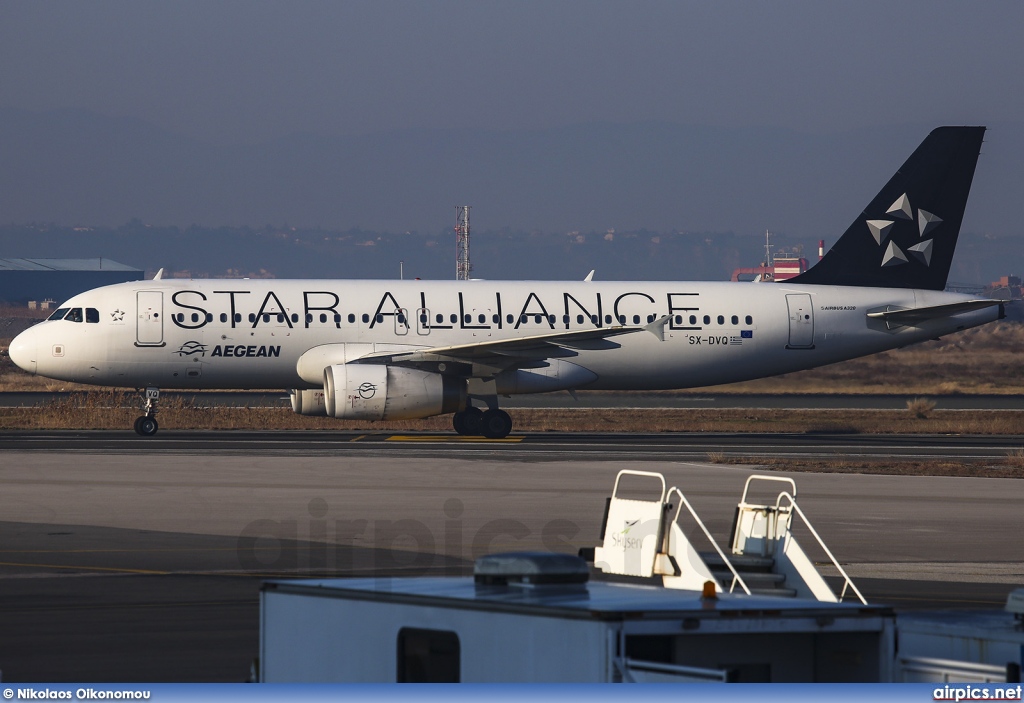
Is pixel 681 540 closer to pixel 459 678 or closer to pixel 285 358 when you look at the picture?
pixel 459 678

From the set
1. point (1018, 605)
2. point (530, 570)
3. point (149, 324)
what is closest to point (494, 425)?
point (149, 324)

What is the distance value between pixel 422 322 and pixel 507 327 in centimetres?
237

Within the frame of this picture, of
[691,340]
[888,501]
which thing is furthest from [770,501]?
[691,340]

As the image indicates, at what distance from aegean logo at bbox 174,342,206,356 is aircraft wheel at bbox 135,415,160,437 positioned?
6.34ft

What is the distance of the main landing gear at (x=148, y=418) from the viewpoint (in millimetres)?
37375

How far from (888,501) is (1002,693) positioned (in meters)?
19.9

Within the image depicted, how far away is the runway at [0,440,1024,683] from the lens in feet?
41.5

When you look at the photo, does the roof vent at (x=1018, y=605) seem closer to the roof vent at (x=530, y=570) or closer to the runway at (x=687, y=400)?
the roof vent at (x=530, y=570)

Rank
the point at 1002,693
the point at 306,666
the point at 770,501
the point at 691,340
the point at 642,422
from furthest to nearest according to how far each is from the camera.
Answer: the point at 642,422, the point at 691,340, the point at 770,501, the point at 306,666, the point at 1002,693

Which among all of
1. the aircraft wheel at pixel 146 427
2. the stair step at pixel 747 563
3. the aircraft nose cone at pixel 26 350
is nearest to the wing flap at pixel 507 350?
the aircraft wheel at pixel 146 427

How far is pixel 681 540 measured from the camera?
9.42 metres

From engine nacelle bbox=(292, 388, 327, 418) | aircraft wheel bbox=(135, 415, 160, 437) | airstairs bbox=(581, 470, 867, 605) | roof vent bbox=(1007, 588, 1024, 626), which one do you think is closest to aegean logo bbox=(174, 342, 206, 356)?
aircraft wheel bbox=(135, 415, 160, 437)

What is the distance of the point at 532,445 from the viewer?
35.6 metres

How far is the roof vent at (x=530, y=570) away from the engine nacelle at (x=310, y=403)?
102ft
